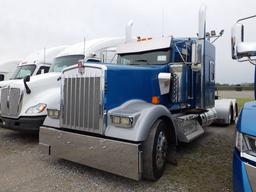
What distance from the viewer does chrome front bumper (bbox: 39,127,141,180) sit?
3719 millimetres

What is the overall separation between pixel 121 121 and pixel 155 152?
2.39 feet

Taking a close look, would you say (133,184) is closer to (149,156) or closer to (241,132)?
(149,156)

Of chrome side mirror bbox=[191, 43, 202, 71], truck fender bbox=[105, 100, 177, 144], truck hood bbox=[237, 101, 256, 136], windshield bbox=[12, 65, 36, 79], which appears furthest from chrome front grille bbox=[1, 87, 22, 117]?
truck hood bbox=[237, 101, 256, 136]

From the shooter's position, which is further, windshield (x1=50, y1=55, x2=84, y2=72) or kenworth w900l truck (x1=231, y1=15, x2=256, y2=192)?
windshield (x1=50, y1=55, x2=84, y2=72)

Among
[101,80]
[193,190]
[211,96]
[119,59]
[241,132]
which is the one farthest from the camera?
[211,96]

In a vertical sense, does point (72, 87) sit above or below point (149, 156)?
above

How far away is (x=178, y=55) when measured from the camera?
5871 mm

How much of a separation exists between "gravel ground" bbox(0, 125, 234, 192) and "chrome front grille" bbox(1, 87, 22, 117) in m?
0.93

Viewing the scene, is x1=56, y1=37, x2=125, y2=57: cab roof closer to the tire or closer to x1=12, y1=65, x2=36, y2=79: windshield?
x1=12, y1=65, x2=36, y2=79: windshield

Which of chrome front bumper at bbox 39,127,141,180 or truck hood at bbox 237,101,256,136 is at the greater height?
truck hood at bbox 237,101,256,136

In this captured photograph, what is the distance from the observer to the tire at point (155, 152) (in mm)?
Answer: 4023

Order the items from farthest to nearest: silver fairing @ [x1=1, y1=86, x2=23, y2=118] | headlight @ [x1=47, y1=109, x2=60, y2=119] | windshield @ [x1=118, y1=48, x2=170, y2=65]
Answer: silver fairing @ [x1=1, y1=86, x2=23, y2=118] → windshield @ [x1=118, y1=48, x2=170, y2=65] → headlight @ [x1=47, y1=109, x2=60, y2=119]

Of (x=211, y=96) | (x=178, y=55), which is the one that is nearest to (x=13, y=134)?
(x=178, y=55)

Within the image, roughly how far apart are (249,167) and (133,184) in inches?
83.0
